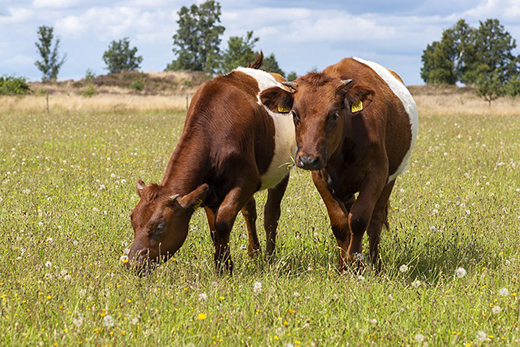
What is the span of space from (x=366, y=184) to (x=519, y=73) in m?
88.5

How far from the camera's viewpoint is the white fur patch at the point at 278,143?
6715 mm

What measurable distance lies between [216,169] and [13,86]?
47.3 metres

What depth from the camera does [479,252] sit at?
6.59 meters

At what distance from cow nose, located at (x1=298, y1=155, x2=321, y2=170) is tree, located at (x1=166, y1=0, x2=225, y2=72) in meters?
98.4

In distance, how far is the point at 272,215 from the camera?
7.19 metres

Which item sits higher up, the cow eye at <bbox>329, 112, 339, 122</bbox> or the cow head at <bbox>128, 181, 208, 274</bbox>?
the cow eye at <bbox>329, 112, 339, 122</bbox>

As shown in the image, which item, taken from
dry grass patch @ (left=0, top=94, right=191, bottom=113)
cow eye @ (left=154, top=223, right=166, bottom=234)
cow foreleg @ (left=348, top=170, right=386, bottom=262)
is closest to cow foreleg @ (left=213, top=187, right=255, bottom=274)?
cow eye @ (left=154, top=223, right=166, bottom=234)

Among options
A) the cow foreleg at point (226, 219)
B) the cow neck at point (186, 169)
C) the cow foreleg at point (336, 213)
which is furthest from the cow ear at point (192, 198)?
the cow foreleg at point (336, 213)

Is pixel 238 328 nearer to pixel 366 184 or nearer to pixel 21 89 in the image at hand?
pixel 366 184

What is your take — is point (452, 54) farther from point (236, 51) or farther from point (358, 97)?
point (358, 97)

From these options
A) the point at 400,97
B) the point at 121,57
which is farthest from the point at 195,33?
the point at 400,97

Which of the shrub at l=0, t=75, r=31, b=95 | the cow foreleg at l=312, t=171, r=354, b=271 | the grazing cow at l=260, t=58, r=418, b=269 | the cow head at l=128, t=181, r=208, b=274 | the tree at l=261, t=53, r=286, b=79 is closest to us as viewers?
the cow head at l=128, t=181, r=208, b=274

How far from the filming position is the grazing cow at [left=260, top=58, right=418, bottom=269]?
5.27m

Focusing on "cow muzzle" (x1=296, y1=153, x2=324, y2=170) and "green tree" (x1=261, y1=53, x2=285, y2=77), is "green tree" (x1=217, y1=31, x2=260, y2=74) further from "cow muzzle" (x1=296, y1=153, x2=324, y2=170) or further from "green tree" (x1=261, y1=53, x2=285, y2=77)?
"cow muzzle" (x1=296, y1=153, x2=324, y2=170)
